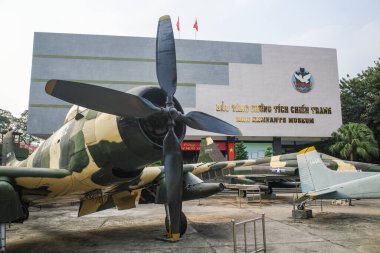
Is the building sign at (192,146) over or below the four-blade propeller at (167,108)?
over

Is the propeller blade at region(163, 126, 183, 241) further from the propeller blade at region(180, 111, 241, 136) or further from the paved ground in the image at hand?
the paved ground

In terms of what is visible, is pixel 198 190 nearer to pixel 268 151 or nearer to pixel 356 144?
pixel 356 144

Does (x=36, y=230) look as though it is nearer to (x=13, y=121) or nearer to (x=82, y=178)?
(x=82, y=178)

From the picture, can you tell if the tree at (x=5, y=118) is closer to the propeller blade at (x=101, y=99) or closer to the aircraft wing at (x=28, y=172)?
the aircraft wing at (x=28, y=172)

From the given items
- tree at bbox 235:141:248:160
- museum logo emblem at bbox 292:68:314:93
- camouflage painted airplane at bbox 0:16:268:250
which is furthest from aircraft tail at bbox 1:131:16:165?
museum logo emblem at bbox 292:68:314:93

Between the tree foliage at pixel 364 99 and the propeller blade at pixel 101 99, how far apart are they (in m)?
34.6

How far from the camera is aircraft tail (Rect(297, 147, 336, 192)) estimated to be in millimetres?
11266

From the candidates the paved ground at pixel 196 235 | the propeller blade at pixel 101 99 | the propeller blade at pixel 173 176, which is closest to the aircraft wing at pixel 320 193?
the paved ground at pixel 196 235

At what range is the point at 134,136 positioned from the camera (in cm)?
556

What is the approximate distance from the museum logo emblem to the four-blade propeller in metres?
29.0

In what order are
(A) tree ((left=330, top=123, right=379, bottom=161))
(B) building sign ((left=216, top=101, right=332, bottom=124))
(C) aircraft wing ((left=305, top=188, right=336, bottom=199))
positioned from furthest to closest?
(B) building sign ((left=216, top=101, right=332, bottom=124)) → (A) tree ((left=330, top=123, right=379, bottom=161)) → (C) aircraft wing ((left=305, top=188, right=336, bottom=199))

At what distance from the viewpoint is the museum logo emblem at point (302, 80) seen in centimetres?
3303

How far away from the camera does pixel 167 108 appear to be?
5.60 m

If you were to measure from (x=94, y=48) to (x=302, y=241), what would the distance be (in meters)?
29.5
